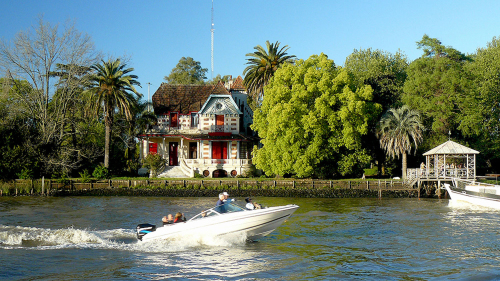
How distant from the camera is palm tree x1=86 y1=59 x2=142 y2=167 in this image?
4806 centimetres

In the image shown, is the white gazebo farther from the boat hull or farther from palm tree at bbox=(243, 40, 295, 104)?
palm tree at bbox=(243, 40, 295, 104)

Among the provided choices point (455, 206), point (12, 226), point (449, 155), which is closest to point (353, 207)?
point (455, 206)

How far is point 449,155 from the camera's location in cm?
4234

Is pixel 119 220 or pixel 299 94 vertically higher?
pixel 299 94

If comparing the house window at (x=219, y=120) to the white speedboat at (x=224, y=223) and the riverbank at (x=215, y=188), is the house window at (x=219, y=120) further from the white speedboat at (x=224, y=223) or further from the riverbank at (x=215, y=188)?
the white speedboat at (x=224, y=223)

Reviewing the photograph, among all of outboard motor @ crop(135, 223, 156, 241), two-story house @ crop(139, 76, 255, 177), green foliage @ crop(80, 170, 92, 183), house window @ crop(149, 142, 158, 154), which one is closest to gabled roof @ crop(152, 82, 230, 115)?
two-story house @ crop(139, 76, 255, 177)

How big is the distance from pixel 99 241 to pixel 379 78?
40.8 meters

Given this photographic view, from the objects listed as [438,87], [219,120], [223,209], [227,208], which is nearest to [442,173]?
[438,87]

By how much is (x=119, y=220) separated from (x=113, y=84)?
81.9 feet

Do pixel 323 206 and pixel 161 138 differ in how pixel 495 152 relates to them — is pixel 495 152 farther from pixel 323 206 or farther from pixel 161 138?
pixel 161 138

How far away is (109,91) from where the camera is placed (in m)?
48.4

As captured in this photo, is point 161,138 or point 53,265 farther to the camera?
point 161,138

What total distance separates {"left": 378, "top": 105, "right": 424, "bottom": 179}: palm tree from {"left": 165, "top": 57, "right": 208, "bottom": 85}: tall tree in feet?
162

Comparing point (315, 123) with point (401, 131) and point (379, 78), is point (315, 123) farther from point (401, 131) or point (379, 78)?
point (379, 78)
